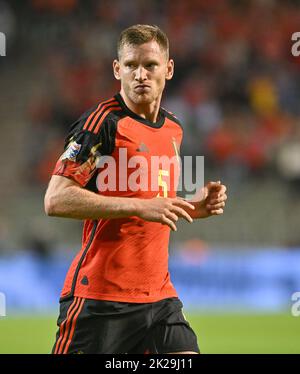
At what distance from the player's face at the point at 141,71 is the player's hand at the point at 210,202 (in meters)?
0.68

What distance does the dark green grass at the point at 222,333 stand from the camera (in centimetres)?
988

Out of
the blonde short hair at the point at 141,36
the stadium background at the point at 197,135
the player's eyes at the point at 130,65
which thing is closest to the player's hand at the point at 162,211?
the player's eyes at the point at 130,65

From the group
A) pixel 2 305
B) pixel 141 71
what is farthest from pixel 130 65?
pixel 2 305

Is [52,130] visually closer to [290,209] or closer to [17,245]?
[17,245]

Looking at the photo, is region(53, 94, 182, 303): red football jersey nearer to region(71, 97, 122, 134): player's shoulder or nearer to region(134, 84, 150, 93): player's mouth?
region(71, 97, 122, 134): player's shoulder

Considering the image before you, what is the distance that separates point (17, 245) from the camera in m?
16.6

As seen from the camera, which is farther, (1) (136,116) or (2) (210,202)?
(2) (210,202)

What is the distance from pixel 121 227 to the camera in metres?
4.77

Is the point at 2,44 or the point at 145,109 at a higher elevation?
the point at 2,44

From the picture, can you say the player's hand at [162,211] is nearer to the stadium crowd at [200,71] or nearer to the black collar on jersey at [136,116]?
the black collar on jersey at [136,116]

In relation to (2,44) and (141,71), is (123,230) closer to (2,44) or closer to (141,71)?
(141,71)

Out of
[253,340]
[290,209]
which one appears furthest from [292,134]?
[253,340]

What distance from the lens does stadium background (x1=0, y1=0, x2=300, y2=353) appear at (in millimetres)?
14875
